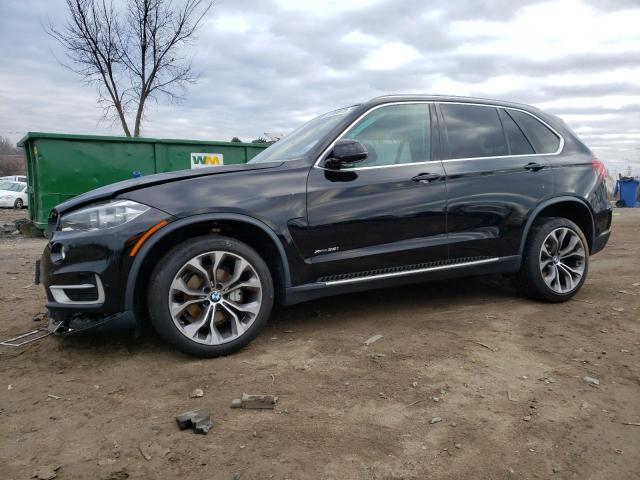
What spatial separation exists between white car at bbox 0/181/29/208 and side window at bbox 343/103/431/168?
74.8ft

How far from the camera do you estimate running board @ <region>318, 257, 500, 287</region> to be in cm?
356

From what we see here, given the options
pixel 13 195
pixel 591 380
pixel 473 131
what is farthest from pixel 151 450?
pixel 13 195

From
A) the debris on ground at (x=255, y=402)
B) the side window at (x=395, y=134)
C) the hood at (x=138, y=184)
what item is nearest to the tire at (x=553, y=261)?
the side window at (x=395, y=134)

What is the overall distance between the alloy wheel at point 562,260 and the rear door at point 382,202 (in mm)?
1035

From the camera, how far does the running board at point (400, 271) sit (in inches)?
140

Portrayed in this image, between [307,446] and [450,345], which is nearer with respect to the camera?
[307,446]

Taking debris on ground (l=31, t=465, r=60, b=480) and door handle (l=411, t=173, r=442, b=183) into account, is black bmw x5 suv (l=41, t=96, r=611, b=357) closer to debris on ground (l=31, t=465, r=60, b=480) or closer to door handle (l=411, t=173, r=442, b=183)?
door handle (l=411, t=173, r=442, b=183)

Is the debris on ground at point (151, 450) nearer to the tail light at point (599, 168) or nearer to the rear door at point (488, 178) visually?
the rear door at point (488, 178)

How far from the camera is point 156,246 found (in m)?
3.19

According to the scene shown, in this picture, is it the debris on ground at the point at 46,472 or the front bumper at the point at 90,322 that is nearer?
the debris on ground at the point at 46,472

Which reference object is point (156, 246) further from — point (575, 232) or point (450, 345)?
point (575, 232)

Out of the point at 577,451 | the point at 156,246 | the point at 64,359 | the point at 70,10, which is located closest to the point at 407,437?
→ the point at 577,451

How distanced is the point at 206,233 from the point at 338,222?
2.93 ft

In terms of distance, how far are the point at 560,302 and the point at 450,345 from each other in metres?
1.56
